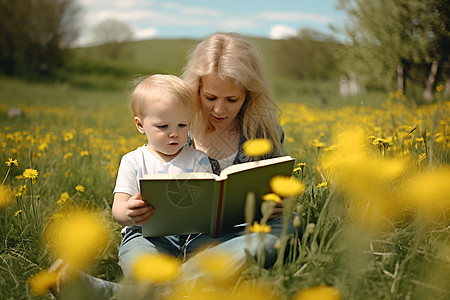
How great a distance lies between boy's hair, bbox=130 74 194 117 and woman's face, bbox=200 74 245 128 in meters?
0.23

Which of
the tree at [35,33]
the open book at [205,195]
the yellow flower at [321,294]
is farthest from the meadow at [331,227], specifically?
the tree at [35,33]

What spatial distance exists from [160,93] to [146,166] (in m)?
0.36

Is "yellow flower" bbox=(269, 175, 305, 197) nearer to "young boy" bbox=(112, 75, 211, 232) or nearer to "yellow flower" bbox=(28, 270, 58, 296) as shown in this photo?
"young boy" bbox=(112, 75, 211, 232)

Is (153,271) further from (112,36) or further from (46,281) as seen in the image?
(112,36)

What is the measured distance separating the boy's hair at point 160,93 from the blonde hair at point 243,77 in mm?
330

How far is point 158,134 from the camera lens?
1885 millimetres

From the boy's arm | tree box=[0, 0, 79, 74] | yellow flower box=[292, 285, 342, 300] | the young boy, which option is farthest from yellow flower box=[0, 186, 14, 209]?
tree box=[0, 0, 79, 74]

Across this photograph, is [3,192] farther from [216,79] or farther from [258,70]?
[258,70]

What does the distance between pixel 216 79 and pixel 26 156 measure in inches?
75.8

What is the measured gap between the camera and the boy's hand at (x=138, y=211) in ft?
5.32

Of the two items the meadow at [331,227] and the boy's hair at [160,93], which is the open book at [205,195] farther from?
the boy's hair at [160,93]

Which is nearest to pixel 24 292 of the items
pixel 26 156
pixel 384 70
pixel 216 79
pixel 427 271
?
pixel 216 79

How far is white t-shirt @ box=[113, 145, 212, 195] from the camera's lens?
6.25 feet

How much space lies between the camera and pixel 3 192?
81.3 inches
